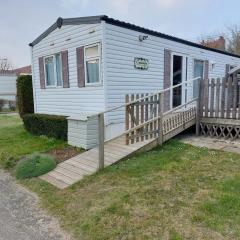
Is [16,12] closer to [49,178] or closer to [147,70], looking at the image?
[147,70]

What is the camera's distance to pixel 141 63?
29.5ft

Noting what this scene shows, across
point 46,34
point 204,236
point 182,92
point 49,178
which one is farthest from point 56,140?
point 204,236

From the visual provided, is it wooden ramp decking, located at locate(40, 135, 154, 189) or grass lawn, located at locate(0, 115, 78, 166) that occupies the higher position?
wooden ramp decking, located at locate(40, 135, 154, 189)

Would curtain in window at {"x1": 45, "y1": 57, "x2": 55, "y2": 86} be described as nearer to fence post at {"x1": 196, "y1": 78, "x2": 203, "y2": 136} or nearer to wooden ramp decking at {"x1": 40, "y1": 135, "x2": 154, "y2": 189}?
wooden ramp decking at {"x1": 40, "y1": 135, "x2": 154, "y2": 189}

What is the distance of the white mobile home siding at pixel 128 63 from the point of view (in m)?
8.02

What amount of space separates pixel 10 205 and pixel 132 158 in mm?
2656

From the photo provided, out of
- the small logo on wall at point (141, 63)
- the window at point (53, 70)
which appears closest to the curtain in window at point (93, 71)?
the small logo on wall at point (141, 63)

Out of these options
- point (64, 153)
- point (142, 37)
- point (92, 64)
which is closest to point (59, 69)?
point (92, 64)

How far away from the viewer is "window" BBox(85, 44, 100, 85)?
825cm

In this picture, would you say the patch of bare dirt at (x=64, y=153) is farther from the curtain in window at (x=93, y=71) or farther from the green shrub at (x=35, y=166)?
the curtain in window at (x=93, y=71)

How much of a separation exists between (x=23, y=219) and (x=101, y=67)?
487 centimetres

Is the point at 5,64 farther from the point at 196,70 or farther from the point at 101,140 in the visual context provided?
the point at 101,140

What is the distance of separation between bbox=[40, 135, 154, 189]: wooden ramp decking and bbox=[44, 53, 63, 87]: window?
4.32 meters

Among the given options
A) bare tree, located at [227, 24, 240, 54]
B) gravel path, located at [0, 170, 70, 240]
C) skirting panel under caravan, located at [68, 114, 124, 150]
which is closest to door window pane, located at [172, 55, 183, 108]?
skirting panel under caravan, located at [68, 114, 124, 150]
